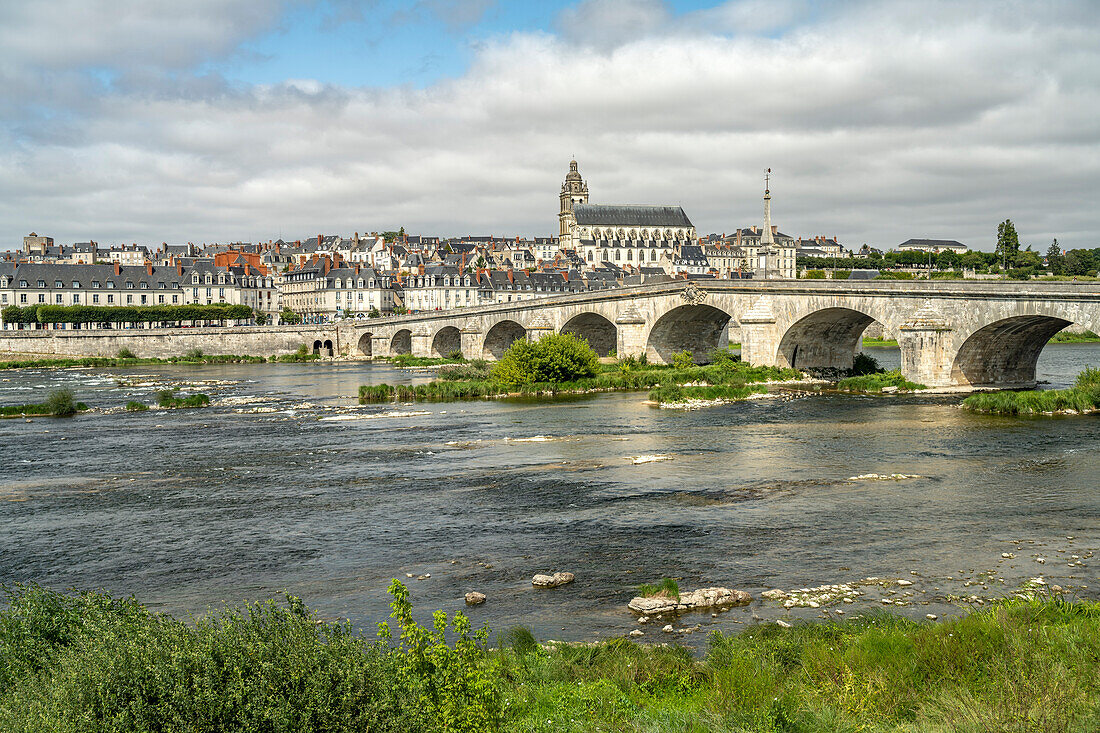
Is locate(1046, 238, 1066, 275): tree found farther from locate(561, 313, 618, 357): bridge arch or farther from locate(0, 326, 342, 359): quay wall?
locate(0, 326, 342, 359): quay wall

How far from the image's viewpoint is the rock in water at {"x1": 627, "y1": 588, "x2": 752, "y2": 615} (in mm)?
13766

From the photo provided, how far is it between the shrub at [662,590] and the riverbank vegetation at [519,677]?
8.00ft

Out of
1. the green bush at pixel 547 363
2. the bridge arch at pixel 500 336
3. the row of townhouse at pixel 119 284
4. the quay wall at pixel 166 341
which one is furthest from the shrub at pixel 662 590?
the row of townhouse at pixel 119 284

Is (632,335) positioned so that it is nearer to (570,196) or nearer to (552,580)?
(552,580)

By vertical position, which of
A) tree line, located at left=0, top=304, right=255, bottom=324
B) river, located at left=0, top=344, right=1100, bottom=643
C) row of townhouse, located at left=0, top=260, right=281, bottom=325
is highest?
row of townhouse, located at left=0, top=260, right=281, bottom=325

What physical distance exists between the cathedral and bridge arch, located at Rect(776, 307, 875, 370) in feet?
393

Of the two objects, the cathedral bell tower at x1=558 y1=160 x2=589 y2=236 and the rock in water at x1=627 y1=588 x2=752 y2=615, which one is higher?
the cathedral bell tower at x1=558 y1=160 x2=589 y2=236

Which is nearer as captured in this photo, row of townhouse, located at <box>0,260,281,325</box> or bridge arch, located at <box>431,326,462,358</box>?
bridge arch, located at <box>431,326,462,358</box>

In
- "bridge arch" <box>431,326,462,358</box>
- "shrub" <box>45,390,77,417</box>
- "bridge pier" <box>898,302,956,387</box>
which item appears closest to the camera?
"bridge pier" <box>898,302,956,387</box>

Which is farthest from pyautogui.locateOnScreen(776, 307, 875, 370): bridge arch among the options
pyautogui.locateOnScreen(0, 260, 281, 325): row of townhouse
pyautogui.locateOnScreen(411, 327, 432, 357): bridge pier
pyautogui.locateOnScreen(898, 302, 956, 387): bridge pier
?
pyautogui.locateOnScreen(0, 260, 281, 325): row of townhouse

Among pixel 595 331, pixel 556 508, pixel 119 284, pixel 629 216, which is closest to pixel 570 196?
pixel 629 216

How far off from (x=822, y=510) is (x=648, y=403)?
72.5 ft

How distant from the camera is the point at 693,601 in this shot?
1395cm

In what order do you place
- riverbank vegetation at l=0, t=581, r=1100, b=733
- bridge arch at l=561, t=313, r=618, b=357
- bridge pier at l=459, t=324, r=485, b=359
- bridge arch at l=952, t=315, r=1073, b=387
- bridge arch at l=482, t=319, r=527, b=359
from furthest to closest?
bridge pier at l=459, t=324, r=485, b=359
bridge arch at l=482, t=319, r=527, b=359
bridge arch at l=561, t=313, r=618, b=357
bridge arch at l=952, t=315, r=1073, b=387
riverbank vegetation at l=0, t=581, r=1100, b=733
